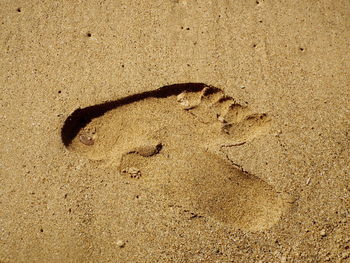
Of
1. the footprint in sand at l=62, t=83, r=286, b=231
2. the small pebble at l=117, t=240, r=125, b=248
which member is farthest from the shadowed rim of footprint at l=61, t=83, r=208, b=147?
the small pebble at l=117, t=240, r=125, b=248

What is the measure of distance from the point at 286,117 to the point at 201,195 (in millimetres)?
615

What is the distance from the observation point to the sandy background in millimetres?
1633

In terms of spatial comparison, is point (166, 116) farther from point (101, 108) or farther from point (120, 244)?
point (120, 244)

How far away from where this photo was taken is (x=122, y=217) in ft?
5.45

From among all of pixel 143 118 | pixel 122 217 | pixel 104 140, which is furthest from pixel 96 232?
pixel 143 118

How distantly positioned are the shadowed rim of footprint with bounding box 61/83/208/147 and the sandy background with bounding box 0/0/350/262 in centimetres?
3

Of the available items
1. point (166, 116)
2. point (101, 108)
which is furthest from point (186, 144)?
point (101, 108)

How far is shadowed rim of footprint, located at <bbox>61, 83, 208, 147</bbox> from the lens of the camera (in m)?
1.72

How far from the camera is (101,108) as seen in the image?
1736 millimetres

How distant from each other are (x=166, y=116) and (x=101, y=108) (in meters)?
0.35

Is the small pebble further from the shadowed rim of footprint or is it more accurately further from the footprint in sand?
the shadowed rim of footprint

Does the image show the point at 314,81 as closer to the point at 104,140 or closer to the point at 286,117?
the point at 286,117

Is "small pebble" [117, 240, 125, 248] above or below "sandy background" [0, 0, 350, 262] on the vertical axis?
below

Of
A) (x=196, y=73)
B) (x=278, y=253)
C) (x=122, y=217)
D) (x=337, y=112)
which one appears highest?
(x=337, y=112)
